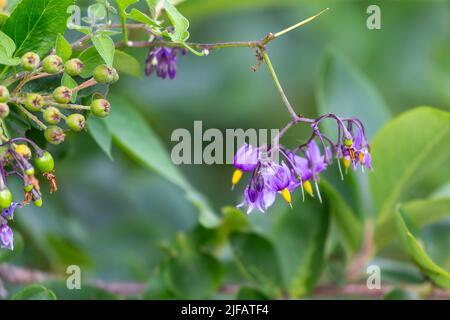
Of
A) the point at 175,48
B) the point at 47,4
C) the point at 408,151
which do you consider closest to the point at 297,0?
the point at 408,151

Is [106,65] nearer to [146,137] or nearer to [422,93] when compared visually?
[146,137]

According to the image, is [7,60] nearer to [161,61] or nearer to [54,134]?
[54,134]

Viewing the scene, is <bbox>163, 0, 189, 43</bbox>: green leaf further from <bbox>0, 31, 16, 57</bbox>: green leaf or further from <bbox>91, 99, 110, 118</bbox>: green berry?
<bbox>0, 31, 16, 57</bbox>: green leaf

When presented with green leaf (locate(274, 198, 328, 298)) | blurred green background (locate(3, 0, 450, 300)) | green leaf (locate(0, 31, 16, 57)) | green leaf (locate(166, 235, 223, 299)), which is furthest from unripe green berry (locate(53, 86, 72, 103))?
green leaf (locate(274, 198, 328, 298))

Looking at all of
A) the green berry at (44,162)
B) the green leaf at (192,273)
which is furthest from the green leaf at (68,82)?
the green leaf at (192,273)

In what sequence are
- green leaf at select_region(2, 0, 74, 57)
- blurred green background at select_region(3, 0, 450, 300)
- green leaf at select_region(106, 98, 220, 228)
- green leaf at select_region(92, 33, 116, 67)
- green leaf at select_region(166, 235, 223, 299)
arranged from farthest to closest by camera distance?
1. blurred green background at select_region(3, 0, 450, 300)
2. green leaf at select_region(166, 235, 223, 299)
3. green leaf at select_region(106, 98, 220, 228)
4. green leaf at select_region(2, 0, 74, 57)
5. green leaf at select_region(92, 33, 116, 67)

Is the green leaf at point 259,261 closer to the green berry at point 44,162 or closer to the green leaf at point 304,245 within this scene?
the green leaf at point 304,245

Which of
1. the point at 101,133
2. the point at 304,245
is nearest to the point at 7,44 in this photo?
the point at 101,133
